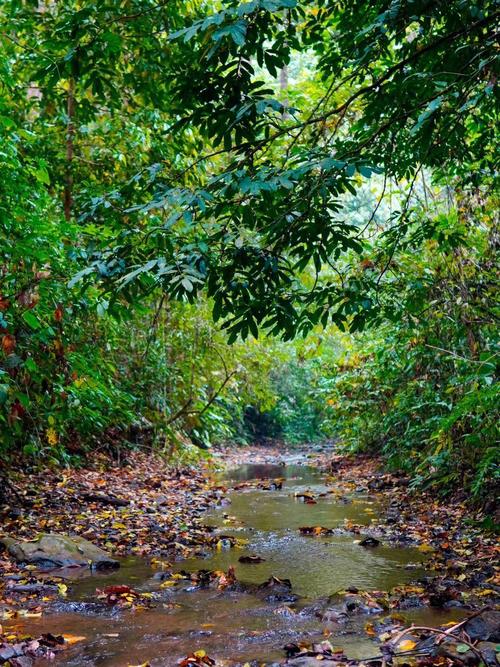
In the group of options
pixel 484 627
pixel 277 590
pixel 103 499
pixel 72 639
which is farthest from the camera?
pixel 103 499

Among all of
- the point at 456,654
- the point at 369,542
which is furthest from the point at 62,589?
the point at 369,542

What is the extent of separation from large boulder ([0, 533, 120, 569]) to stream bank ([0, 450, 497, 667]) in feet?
0.68

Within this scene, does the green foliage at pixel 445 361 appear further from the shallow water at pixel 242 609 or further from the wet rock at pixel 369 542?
the shallow water at pixel 242 609

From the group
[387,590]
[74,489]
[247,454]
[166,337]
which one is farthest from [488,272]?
[247,454]

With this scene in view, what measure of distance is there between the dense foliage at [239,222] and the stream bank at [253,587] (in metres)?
1.07

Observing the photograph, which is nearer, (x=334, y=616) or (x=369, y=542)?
(x=334, y=616)

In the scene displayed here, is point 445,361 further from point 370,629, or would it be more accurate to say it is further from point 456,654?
point 456,654

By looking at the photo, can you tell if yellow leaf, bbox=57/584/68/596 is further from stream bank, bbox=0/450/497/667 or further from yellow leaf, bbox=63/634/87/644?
yellow leaf, bbox=63/634/87/644

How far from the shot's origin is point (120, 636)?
3191 mm

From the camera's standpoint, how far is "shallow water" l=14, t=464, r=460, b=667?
3006mm

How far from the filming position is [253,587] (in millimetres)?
4105

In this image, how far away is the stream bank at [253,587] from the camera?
3109mm

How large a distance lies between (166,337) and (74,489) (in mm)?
3816

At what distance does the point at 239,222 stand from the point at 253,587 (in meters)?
2.31
